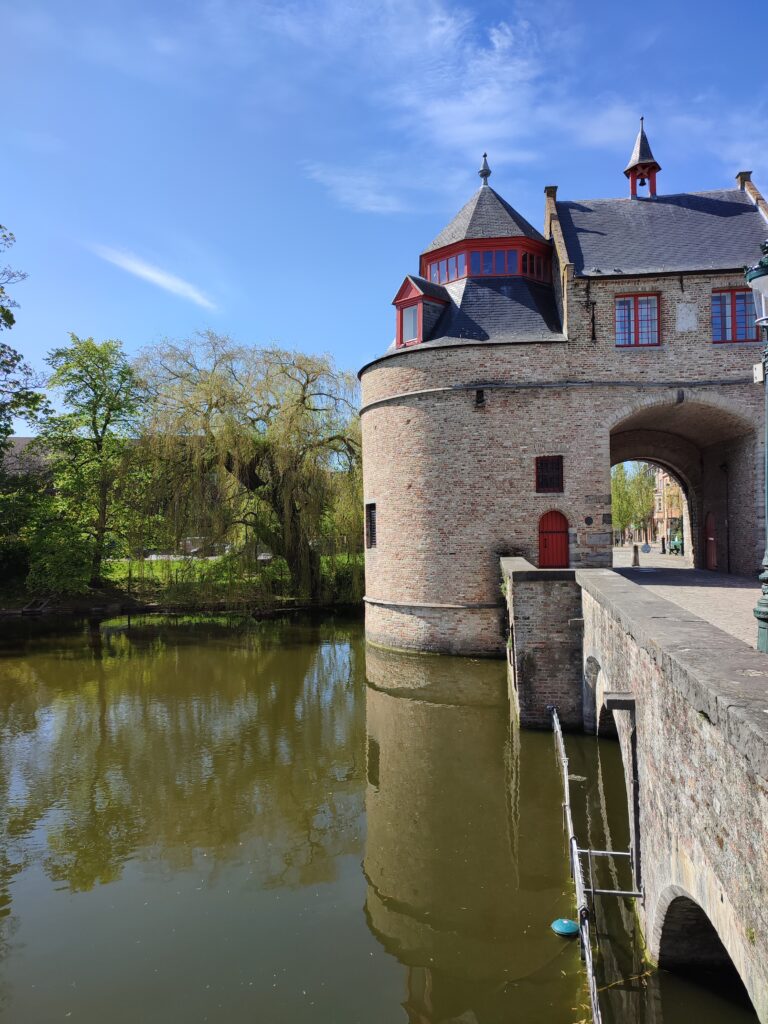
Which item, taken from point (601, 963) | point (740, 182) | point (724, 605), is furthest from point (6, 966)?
point (740, 182)

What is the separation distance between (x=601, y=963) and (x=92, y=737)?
27.7 ft

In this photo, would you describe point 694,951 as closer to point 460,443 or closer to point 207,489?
point 460,443

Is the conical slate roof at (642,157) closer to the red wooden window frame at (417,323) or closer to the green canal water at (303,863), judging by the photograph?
the red wooden window frame at (417,323)

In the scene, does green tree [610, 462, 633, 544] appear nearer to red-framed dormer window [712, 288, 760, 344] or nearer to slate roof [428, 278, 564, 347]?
slate roof [428, 278, 564, 347]

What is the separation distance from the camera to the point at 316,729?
10727 mm

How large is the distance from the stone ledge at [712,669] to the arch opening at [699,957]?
1851 mm

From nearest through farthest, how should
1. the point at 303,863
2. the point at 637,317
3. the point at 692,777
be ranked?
the point at 692,777
the point at 303,863
the point at 637,317

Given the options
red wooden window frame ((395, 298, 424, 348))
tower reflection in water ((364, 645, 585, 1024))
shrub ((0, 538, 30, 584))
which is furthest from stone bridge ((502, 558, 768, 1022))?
shrub ((0, 538, 30, 584))

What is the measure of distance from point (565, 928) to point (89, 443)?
23091mm

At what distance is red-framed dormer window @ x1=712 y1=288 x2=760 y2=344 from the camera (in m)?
13.4

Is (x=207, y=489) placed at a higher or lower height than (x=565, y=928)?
higher

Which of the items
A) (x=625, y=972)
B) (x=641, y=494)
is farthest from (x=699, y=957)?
(x=641, y=494)

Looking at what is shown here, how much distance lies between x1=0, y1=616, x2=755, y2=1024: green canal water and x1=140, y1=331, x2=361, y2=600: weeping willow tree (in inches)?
353

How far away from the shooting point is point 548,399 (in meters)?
13.7
